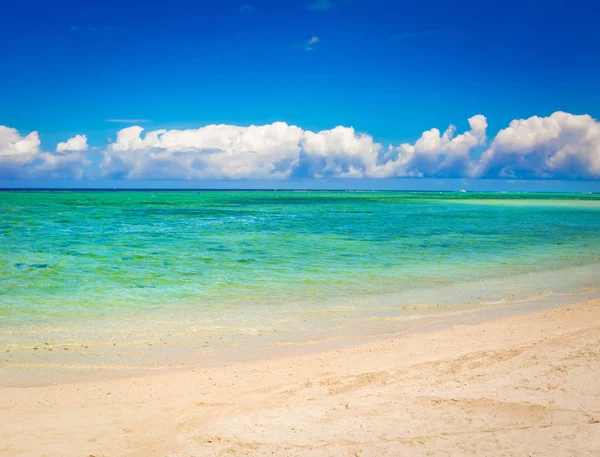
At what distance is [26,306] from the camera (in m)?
12.0

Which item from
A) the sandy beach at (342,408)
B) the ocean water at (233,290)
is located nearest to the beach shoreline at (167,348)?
the ocean water at (233,290)

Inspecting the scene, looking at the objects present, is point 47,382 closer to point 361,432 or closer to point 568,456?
point 361,432

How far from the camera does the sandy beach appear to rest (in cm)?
502

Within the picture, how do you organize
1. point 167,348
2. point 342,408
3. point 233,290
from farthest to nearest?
point 233,290 < point 167,348 < point 342,408

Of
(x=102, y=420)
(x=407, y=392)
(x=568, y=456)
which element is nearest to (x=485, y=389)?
(x=407, y=392)

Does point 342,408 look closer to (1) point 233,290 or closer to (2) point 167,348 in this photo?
(2) point 167,348

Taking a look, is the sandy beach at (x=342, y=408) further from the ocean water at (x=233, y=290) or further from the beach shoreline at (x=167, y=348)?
the ocean water at (x=233, y=290)

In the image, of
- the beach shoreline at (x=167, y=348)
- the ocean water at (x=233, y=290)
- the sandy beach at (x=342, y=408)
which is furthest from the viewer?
the ocean water at (x=233, y=290)

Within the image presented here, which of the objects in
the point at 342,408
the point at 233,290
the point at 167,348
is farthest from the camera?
the point at 233,290

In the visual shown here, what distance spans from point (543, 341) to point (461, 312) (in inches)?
138

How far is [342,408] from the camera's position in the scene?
583 cm

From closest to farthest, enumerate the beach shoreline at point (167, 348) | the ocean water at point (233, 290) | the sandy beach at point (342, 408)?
the sandy beach at point (342, 408), the beach shoreline at point (167, 348), the ocean water at point (233, 290)

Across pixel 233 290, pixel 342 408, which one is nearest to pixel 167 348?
pixel 342 408

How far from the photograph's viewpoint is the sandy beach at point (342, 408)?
5020 millimetres
